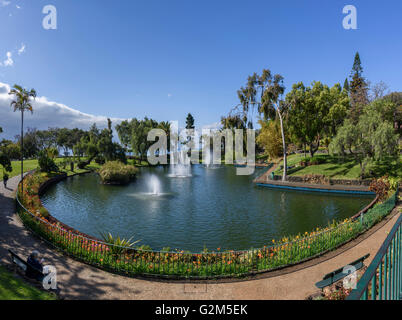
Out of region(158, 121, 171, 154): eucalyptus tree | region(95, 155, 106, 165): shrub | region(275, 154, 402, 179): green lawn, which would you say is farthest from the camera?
region(158, 121, 171, 154): eucalyptus tree

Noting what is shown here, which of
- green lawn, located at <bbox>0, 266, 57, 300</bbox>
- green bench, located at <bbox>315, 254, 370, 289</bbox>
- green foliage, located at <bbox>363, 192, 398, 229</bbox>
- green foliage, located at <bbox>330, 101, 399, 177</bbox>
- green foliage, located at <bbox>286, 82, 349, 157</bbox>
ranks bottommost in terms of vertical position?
green lawn, located at <bbox>0, 266, 57, 300</bbox>

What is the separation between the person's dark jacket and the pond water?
6182 mm

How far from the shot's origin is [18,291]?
8.19 metres

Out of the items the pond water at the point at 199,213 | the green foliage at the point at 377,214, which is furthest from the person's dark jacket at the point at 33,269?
the green foliage at the point at 377,214

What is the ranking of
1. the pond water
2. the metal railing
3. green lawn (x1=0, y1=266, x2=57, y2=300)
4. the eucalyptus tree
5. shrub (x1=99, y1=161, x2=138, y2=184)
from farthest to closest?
the eucalyptus tree < shrub (x1=99, y1=161, x2=138, y2=184) < the pond water < green lawn (x1=0, y1=266, x2=57, y2=300) < the metal railing

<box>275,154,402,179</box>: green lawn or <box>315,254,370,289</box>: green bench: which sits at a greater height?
<box>275,154,402,179</box>: green lawn

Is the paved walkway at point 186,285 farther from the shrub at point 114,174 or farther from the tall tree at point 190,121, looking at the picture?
the tall tree at point 190,121

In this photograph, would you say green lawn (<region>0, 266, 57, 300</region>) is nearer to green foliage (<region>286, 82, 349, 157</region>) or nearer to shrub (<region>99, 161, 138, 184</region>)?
shrub (<region>99, 161, 138, 184</region>)

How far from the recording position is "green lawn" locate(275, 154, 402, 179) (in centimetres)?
3283

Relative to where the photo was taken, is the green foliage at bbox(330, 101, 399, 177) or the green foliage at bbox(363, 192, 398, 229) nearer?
the green foliage at bbox(363, 192, 398, 229)

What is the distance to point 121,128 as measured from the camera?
9094cm

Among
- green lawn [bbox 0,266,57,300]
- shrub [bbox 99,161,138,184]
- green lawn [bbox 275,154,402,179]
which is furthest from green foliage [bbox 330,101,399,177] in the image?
green lawn [bbox 0,266,57,300]

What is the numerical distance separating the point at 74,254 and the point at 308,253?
10.6 meters

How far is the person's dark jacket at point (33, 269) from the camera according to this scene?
9.03m
